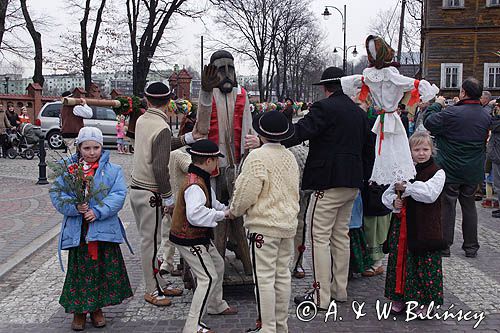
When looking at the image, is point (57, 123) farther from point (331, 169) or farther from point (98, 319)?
point (331, 169)

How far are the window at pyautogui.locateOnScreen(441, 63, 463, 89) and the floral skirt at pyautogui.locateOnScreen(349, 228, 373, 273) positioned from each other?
28478 mm

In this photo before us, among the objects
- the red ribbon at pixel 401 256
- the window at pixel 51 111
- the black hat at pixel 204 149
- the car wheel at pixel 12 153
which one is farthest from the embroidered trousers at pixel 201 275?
the window at pixel 51 111

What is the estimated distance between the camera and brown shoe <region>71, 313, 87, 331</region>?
4918 millimetres

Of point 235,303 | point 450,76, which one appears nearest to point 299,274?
point 235,303

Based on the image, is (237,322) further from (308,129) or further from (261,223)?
(308,129)

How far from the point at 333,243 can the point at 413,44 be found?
158ft

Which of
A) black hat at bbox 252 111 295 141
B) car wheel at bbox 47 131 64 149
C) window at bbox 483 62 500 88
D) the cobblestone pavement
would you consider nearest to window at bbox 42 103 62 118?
car wheel at bbox 47 131 64 149

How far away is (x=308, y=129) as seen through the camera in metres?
5.12

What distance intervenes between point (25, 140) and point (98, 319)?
1659cm

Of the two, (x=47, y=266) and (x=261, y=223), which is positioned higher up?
(x=261, y=223)

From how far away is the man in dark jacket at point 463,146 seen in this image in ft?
23.5

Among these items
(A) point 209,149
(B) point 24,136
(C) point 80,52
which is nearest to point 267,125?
(A) point 209,149

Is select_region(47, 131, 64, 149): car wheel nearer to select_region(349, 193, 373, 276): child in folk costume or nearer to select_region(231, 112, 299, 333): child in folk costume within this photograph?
select_region(349, 193, 373, 276): child in folk costume

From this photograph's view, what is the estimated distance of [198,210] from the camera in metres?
4.48
